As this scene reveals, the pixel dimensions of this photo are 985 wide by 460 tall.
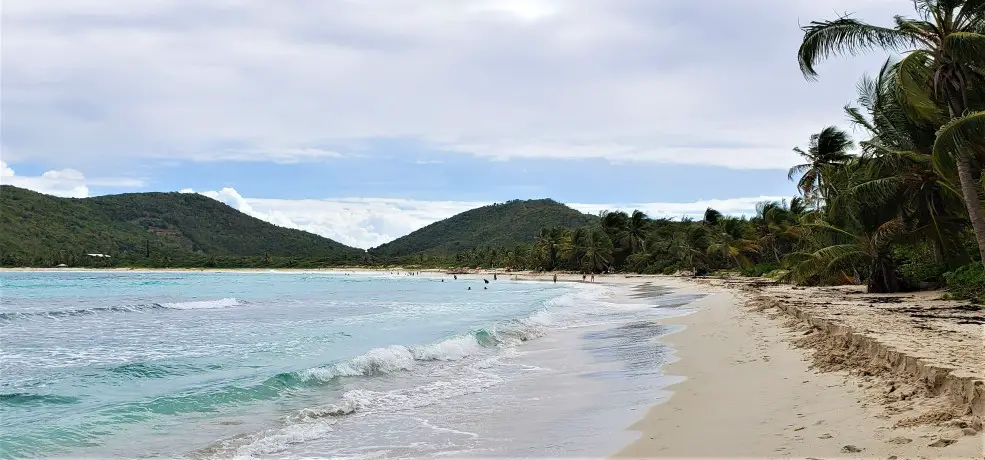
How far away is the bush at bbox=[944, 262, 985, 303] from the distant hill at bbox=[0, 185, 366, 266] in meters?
128

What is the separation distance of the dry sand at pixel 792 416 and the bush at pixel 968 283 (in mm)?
7879

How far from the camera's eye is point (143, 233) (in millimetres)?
140875

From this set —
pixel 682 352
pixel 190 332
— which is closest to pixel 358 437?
pixel 682 352

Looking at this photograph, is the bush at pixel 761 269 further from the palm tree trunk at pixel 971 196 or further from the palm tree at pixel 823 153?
the palm tree trunk at pixel 971 196

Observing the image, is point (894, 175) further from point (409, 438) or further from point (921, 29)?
point (409, 438)

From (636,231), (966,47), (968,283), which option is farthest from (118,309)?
(636,231)

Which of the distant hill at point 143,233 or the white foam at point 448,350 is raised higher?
the distant hill at point 143,233

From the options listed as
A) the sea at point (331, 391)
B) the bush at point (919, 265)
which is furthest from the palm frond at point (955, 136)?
the bush at point (919, 265)

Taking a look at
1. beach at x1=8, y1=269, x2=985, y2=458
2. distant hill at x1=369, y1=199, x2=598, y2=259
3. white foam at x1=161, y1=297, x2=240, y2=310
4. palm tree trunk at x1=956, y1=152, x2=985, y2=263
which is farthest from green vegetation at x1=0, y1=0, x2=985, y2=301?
white foam at x1=161, y1=297, x2=240, y2=310

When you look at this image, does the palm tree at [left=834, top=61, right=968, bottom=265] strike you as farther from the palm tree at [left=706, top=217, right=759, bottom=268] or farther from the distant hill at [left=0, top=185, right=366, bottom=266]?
the distant hill at [left=0, top=185, right=366, bottom=266]

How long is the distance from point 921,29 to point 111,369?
17.7 metres

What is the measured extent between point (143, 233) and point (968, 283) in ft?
502

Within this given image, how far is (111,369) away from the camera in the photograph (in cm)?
1252

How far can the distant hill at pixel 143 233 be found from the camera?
113438 mm
